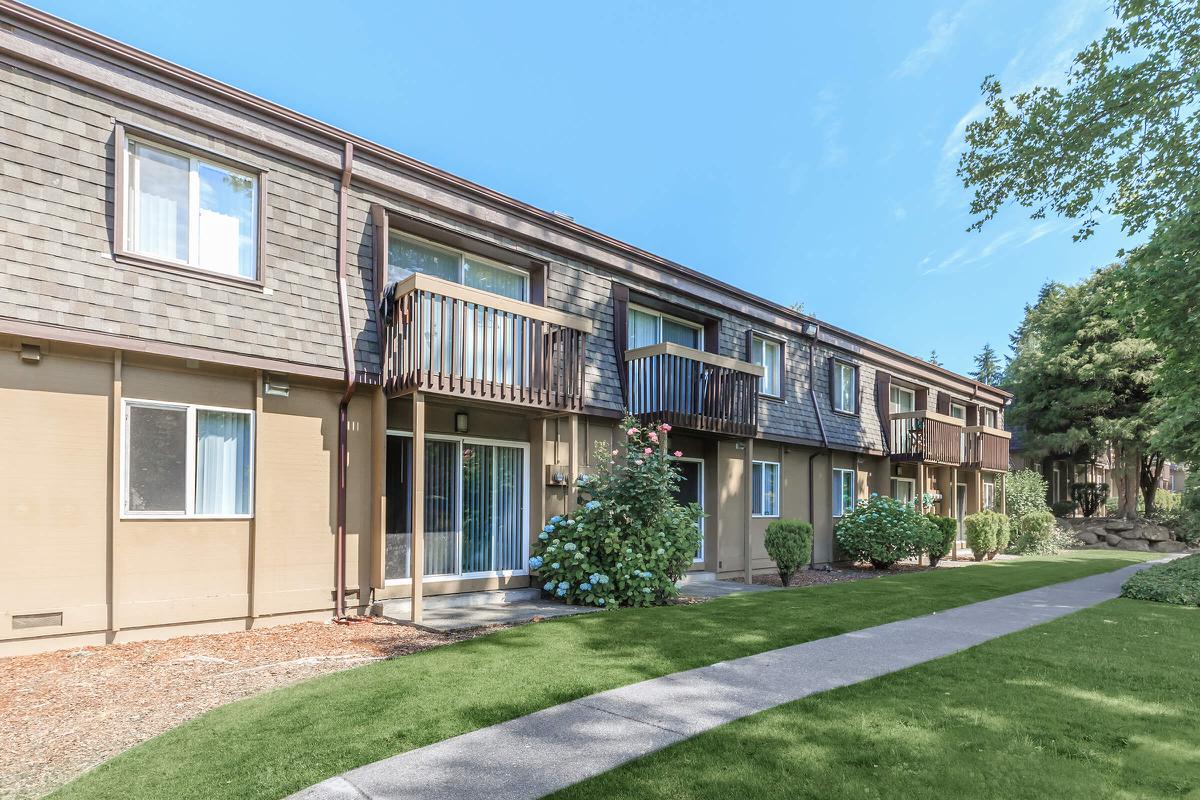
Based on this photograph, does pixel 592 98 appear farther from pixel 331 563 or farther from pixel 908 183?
pixel 331 563

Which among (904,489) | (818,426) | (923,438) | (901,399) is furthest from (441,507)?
(901,399)

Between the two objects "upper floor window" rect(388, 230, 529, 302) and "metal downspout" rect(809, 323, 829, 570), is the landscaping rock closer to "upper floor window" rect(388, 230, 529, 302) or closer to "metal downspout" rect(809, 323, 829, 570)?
"metal downspout" rect(809, 323, 829, 570)

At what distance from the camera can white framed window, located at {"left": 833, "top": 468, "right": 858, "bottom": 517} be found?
1734 centimetres

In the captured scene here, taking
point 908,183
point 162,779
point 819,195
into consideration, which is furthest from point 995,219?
point 819,195

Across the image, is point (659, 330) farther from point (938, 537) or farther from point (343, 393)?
point (938, 537)

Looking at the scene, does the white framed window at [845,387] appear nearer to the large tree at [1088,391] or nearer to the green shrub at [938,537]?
the green shrub at [938,537]

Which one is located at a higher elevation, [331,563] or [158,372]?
[158,372]

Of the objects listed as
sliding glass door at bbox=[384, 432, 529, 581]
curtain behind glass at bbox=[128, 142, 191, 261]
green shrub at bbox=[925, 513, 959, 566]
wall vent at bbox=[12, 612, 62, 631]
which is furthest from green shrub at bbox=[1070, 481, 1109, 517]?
wall vent at bbox=[12, 612, 62, 631]

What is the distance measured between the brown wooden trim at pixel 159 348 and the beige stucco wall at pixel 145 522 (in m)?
0.21

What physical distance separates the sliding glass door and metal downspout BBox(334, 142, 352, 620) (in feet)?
2.02

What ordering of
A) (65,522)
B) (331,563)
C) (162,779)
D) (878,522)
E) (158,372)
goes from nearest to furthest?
(162,779)
(65,522)
(158,372)
(331,563)
(878,522)

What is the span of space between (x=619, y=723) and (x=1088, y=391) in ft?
94.0

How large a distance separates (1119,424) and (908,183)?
1194 cm

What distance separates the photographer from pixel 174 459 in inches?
285
